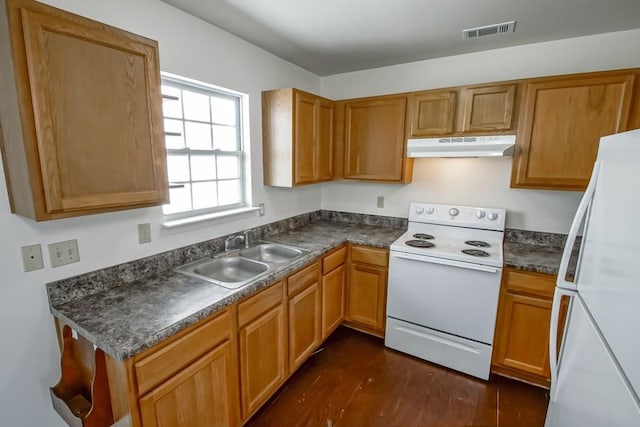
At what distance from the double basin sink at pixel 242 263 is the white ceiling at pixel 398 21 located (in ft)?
4.99

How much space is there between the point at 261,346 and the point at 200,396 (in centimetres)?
43

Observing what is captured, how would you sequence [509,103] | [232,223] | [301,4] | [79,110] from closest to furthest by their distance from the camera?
1. [79,110]
2. [301,4]
3. [509,103]
4. [232,223]

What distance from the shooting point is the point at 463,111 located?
2.28 meters

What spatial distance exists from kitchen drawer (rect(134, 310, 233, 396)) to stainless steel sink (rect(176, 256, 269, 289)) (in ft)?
1.53

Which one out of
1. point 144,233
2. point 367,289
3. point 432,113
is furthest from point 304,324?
point 432,113

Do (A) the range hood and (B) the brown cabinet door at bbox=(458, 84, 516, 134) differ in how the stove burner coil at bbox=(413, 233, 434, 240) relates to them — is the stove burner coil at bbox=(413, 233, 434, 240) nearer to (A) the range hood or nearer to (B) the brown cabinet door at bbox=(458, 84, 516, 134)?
(A) the range hood

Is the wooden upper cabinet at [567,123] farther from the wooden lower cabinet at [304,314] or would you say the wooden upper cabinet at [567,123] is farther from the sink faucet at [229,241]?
the sink faucet at [229,241]

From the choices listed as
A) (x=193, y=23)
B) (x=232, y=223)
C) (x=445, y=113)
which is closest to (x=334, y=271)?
(x=232, y=223)

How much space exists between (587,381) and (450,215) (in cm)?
Answer: 171

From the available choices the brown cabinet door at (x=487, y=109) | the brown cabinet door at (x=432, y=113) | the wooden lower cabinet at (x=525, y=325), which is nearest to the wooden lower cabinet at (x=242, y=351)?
the wooden lower cabinet at (x=525, y=325)

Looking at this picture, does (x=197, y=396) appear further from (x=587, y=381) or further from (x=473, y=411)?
(x=473, y=411)

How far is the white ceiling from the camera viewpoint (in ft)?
5.53

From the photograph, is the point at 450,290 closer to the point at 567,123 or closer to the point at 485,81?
the point at 567,123

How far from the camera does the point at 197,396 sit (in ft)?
4.47
